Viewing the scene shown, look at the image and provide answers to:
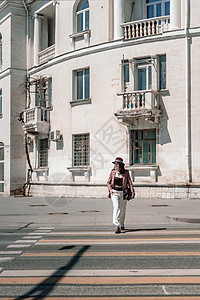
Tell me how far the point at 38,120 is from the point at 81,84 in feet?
10.7

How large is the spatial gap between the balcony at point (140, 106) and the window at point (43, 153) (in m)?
6.74

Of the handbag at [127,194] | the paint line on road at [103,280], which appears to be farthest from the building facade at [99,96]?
the paint line on road at [103,280]

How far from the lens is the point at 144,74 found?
75.1ft

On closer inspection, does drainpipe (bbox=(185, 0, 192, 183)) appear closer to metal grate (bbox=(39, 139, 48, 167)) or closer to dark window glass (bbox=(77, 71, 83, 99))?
dark window glass (bbox=(77, 71, 83, 99))

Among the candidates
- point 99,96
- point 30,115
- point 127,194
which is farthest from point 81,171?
point 127,194

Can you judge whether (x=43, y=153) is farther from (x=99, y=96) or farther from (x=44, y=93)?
(x=99, y=96)

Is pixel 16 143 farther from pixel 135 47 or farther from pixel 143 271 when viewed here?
pixel 143 271

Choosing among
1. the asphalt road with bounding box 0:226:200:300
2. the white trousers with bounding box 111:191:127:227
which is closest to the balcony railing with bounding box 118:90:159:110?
the white trousers with bounding box 111:191:127:227

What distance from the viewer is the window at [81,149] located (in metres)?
24.8

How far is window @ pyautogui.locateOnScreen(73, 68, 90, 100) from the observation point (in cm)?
2517

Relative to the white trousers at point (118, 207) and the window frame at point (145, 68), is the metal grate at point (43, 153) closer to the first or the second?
the window frame at point (145, 68)

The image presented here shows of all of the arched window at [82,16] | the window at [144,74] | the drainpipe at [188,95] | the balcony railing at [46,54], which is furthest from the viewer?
the balcony railing at [46,54]

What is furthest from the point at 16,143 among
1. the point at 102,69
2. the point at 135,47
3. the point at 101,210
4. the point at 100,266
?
the point at 100,266

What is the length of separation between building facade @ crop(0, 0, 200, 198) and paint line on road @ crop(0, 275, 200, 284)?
14.7m
